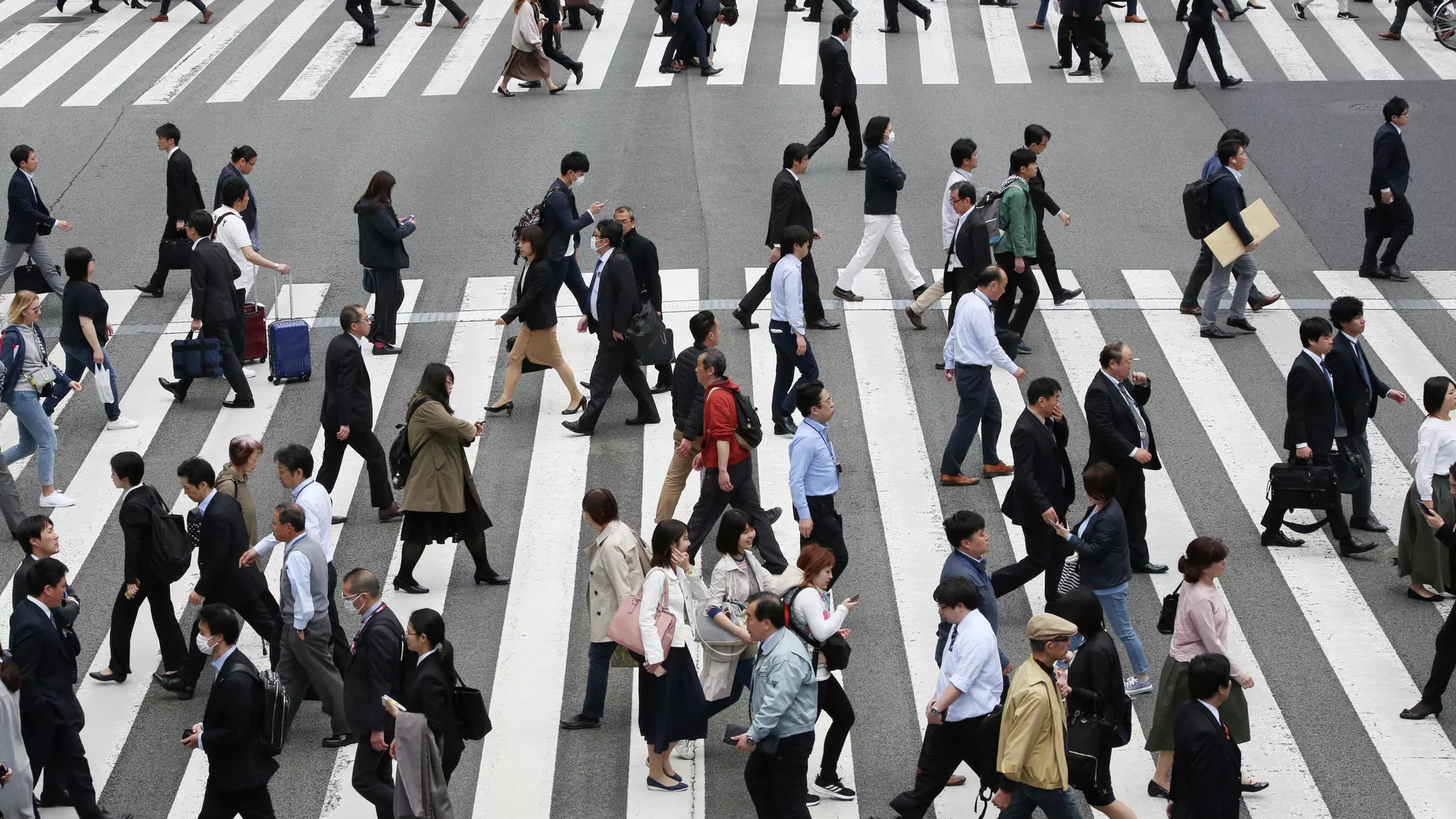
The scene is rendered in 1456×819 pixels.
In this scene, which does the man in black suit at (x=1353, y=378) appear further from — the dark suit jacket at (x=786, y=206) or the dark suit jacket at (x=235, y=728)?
the dark suit jacket at (x=235, y=728)

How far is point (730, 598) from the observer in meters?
9.27

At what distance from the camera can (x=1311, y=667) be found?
10625mm

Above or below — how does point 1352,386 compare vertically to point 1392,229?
above

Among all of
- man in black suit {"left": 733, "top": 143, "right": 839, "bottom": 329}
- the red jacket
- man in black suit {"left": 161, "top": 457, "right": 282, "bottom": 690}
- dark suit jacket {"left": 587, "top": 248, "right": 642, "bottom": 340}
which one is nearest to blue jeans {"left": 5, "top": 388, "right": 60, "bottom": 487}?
man in black suit {"left": 161, "top": 457, "right": 282, "bottom": 690}

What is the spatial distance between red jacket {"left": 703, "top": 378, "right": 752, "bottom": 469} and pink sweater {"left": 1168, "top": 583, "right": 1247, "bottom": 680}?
3.45m

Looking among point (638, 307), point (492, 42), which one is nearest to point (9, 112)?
point (492, 42)

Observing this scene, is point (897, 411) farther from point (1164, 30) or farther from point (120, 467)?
point (1164, 30)

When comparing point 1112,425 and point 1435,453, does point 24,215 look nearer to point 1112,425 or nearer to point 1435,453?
point 1112,425

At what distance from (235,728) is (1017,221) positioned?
9028 millimetres

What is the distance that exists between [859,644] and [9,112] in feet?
56.1

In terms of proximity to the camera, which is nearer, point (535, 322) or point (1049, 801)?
point (1049, 801)

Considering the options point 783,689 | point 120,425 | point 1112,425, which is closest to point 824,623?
point 783,689

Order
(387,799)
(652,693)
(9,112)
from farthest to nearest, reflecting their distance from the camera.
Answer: (9,112) → (652,693) → (387,799)

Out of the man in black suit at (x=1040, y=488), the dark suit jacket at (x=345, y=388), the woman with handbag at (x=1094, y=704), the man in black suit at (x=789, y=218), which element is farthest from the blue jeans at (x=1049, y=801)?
the man in black suit at (x=789, y=218)
